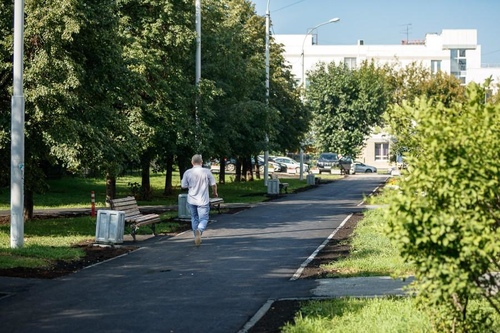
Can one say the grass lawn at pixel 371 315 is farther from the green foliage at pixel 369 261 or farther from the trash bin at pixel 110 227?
the trash bin at pixel 110 227

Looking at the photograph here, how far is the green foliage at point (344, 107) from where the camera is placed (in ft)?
216

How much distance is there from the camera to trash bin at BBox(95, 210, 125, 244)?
17.7 metres

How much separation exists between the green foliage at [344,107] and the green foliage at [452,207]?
5925 cm

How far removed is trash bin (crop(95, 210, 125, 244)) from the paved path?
2.08 ft

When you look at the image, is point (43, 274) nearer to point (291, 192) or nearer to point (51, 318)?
point (51, 318)

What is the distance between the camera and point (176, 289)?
11.8m

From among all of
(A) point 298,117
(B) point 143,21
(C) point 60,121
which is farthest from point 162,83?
(A) point 298,117

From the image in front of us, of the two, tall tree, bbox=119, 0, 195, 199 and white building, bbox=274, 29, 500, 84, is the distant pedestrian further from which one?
white building, bbox=274, 29, 500, 84

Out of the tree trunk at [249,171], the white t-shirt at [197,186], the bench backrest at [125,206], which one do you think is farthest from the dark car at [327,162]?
the white t-shirt at [197,186]

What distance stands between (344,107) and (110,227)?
49.7m

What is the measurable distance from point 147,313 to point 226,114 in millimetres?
25492

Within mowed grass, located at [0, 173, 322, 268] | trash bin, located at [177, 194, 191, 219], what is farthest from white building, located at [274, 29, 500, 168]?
trash bin, located at [177, 194, 191, 219]

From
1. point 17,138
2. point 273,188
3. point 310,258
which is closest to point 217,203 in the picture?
point 273,188

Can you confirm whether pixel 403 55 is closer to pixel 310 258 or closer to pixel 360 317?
pixel 310 258
